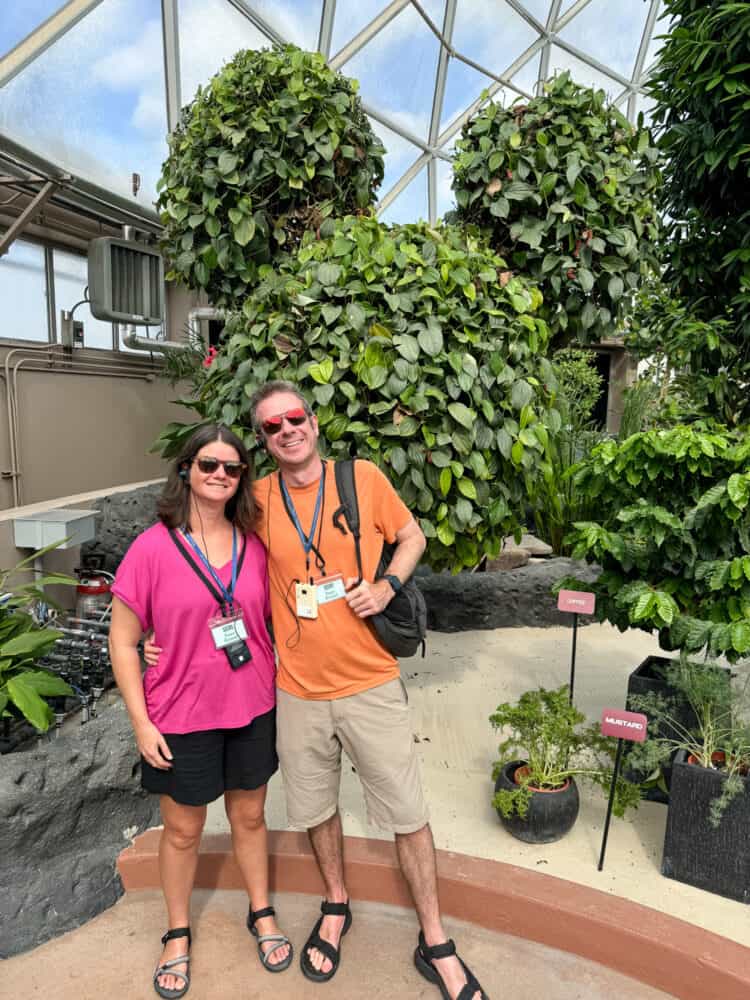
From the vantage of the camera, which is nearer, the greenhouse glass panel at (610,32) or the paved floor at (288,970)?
the paved floor at (288,970)

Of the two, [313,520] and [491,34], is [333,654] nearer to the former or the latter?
[313,520]

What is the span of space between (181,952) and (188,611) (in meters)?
1.09

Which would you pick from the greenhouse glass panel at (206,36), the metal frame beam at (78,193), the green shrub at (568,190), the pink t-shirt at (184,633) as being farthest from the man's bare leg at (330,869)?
the greenhouse glass panel at (206,36)

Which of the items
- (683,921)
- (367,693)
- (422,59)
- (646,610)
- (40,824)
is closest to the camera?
(367,693)

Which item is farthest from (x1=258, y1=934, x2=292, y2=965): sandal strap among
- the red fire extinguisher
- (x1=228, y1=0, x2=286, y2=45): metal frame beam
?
(x1=228, y1=0, x2=286, y2=45): metal frame beam

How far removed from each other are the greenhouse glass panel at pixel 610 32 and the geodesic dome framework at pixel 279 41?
0.03 m

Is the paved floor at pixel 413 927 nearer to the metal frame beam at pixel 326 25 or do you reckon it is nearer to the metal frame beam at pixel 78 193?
the metal frame beam at pixel 78 193

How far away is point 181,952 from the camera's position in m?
2.13

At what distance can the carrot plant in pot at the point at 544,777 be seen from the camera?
267 cm

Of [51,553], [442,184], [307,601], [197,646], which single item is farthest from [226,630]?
[442,184]

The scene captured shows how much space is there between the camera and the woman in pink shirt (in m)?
1.89

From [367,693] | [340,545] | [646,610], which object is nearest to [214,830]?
[367,693]

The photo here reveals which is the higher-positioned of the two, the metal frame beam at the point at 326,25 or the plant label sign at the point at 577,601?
the metal frame beam at the point at 326,25

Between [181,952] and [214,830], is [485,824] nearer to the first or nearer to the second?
[214,830]
